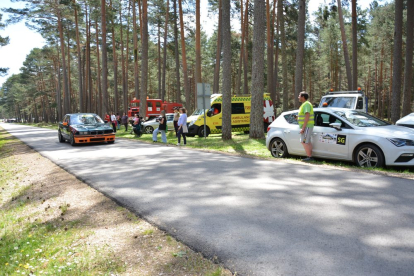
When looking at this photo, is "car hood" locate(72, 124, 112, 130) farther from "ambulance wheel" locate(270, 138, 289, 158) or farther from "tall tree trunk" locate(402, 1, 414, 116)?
"tall tree trunk" locate(402, 1, 414, 116)

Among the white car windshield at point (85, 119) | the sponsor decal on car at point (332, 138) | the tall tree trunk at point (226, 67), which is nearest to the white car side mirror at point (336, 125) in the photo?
the sponsor decal on car at point (332, 138)

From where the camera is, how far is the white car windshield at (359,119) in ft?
28.0

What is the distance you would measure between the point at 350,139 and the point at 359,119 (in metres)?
0.81

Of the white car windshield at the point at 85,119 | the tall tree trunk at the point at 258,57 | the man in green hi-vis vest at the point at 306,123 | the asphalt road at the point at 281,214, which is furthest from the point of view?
the white car windshield at the point at 85,119

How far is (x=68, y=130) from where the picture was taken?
16.9 meters

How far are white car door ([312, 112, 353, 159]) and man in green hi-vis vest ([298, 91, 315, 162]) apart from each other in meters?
0.24

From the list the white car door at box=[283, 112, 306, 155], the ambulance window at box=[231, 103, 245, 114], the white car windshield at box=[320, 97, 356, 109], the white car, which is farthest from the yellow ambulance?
the white car door at box=[283, 112, 306, 155]

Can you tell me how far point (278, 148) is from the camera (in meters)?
10.4

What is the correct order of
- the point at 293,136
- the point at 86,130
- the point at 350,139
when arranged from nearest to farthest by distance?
the point at 350,139 < the point at 293,136 < the point at 86,130

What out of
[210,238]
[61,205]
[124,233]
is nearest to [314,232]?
[210,238]

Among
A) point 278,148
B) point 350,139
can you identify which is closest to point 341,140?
→ point 350,139

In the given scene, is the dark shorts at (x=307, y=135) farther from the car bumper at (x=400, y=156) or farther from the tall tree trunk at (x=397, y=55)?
the tall tree trunk at (x=397, y=55)

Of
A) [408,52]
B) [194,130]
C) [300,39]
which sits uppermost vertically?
[300,39]

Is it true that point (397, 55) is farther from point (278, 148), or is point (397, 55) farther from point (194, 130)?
point (194, 130)
